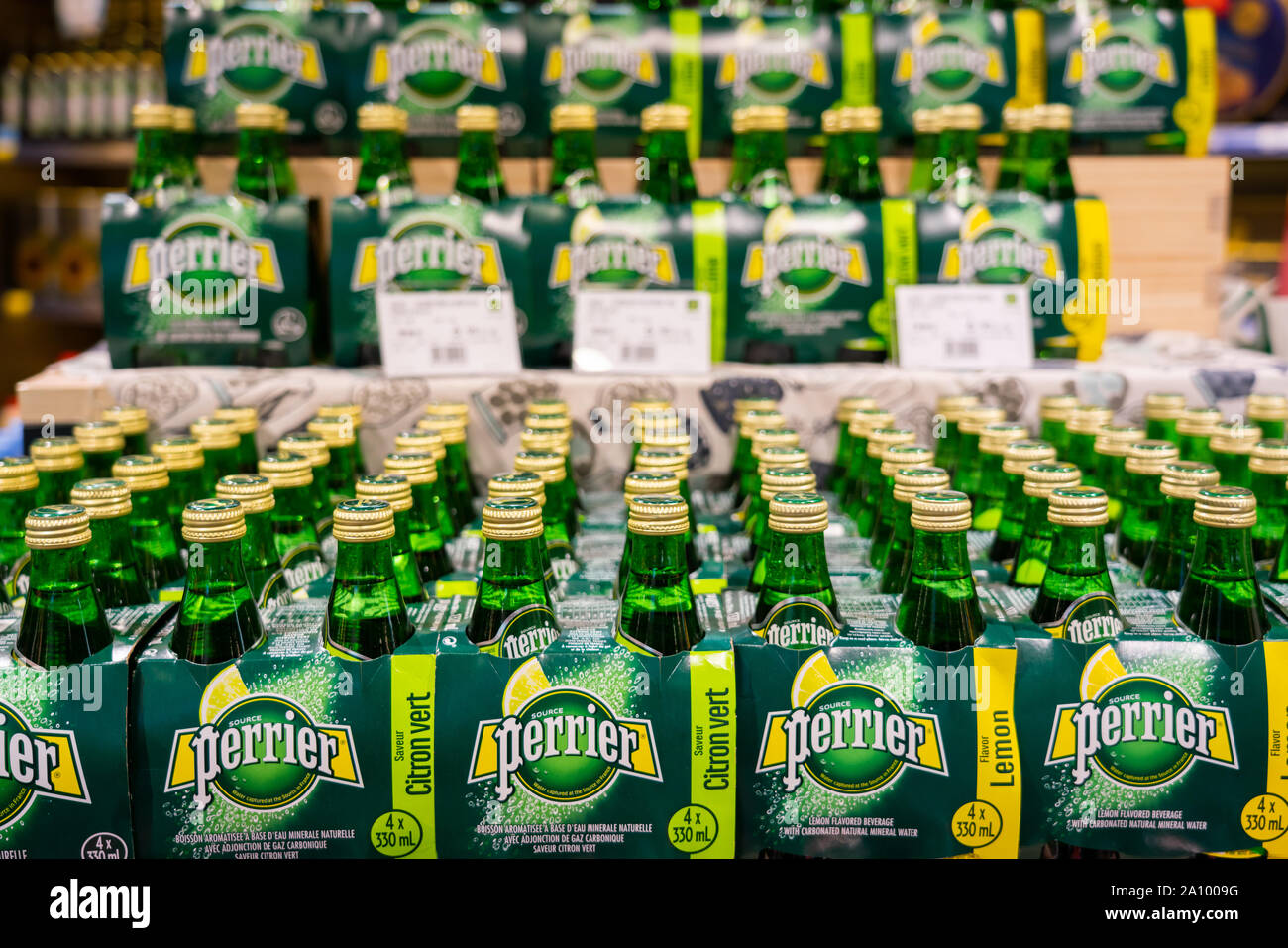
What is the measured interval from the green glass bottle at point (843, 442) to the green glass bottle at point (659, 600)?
0.66m

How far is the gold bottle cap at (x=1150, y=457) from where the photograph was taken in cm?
129

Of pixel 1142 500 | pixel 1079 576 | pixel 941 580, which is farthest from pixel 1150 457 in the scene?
pixel 941 580

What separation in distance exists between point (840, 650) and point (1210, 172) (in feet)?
5.41

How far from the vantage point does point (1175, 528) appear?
1.22 metres

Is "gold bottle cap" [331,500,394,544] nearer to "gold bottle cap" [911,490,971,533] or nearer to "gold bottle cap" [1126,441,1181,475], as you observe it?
"gold bottle cap" [911,490,971,533]

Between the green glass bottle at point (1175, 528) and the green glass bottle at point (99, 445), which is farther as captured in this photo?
the green glass bottle at point (99, 445)

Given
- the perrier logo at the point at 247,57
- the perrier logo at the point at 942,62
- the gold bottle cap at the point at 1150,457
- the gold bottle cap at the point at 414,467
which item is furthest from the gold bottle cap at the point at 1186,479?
the perrier logo at the point at 247,57

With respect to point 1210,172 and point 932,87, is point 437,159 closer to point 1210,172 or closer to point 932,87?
point 932,87

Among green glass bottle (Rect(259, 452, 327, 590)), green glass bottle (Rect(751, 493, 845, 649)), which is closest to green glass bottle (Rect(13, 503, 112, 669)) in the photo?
green glass bottle (Rect(259, 452, 327, 590))

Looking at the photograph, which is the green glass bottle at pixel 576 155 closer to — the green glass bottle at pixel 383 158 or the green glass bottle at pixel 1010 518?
the green glass bottle at pixel 383 158

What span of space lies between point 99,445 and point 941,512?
1.10m

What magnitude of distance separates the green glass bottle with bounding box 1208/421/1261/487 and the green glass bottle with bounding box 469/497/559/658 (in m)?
0.92

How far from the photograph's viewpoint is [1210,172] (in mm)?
2117
